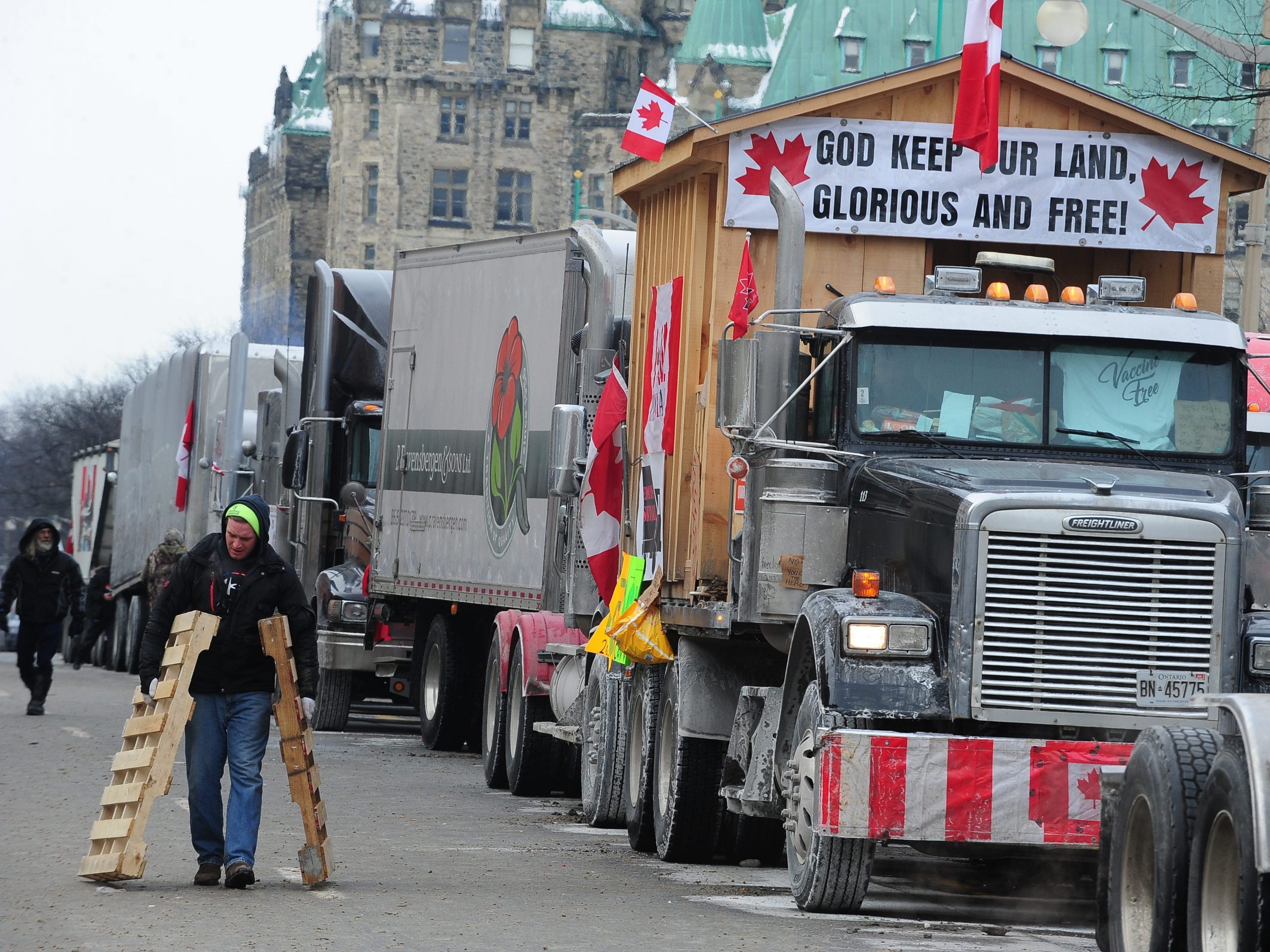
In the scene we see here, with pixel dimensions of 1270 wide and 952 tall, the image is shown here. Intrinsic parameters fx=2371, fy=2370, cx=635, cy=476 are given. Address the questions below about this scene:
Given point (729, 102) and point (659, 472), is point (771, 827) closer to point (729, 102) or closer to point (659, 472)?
point (659, 472)

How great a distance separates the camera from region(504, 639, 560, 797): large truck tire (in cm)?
1667

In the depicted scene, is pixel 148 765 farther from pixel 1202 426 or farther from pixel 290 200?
pixel 290 200

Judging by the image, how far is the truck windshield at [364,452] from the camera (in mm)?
22953

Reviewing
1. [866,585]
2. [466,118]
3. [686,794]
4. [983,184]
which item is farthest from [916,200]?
[466,118]

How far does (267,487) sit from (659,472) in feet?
43.3

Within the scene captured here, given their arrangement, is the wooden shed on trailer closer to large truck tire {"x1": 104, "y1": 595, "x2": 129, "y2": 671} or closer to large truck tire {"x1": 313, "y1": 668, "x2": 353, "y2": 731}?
large truck tire {"x1": 313, "y1": 668, "x2": 353, "y2": 731}

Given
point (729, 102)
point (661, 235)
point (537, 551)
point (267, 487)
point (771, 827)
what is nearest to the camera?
point (771, 827)

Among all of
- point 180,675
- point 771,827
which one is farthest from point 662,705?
point 180,675

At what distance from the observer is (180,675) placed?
35.2 feet

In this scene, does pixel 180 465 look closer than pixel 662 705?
No

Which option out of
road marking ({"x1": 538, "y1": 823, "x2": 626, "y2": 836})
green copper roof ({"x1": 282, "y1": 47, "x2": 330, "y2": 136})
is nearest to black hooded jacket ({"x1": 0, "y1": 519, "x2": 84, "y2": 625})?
road marking ({"x1": 538, "y1": 823, "x2": 626, "y2": 836})

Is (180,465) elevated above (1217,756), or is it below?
above

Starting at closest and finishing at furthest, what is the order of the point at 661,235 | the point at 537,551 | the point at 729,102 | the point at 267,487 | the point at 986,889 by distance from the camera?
the point at 986,889 → the point at 661,235 → the point at 537,551 → the point at 267,487 → the point at 729,102

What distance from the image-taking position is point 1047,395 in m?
11.0
